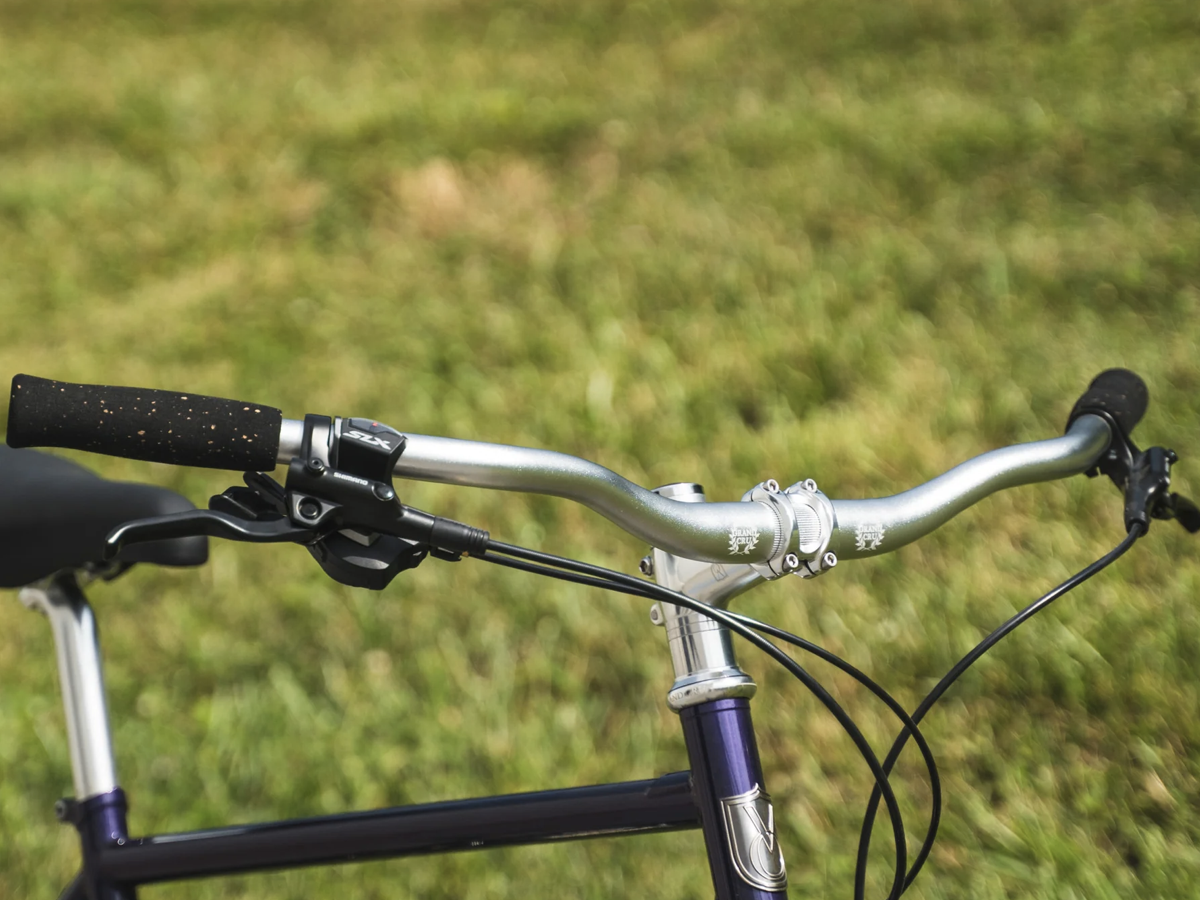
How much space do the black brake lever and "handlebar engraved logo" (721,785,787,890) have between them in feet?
1.80

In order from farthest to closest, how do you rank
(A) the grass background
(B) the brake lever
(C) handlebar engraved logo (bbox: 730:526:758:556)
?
(A) the grass background
(B) the brake lever
(C) handlebar engraved logo (bbox: 730:526:758:556)

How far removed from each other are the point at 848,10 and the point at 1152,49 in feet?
4.70

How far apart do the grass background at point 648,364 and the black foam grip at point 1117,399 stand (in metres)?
1.06

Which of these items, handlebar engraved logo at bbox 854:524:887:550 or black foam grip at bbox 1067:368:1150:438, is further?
black foam grip at bbox 1067:368:1150:438

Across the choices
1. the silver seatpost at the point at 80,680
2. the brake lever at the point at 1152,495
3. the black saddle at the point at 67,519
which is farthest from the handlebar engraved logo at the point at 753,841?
the silver seatpost at the point at 80,680

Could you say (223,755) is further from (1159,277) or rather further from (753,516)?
(1159,277)

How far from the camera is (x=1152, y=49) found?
4113mm

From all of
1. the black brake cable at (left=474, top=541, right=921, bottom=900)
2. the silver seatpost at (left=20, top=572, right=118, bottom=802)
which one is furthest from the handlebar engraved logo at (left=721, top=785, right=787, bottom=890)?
the silver seatpost at (left=20, top=572, right=118, bottom=802)

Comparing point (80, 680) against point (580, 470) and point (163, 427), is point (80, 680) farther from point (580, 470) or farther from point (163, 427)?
point (580, 470)

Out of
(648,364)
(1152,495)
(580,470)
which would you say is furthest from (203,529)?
(648,364)

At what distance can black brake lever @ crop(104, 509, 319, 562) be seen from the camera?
89 centimetres

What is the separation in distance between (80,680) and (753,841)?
1.07m

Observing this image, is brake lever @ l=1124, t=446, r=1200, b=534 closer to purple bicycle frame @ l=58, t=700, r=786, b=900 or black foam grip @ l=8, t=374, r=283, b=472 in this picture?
purple bicycle frame @ l=58, t=700, r=786, b=900

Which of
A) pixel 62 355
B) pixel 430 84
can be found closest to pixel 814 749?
pixel 62 355
